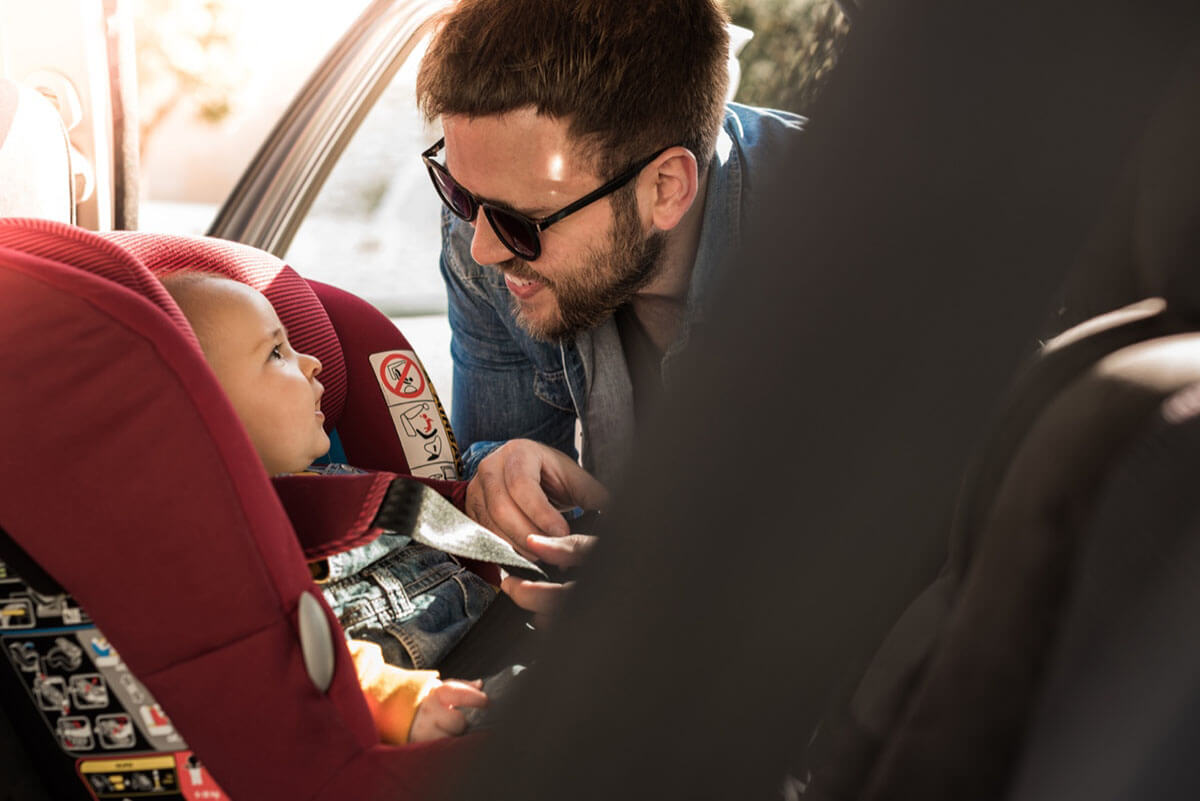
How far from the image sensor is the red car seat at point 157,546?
33.3 inches

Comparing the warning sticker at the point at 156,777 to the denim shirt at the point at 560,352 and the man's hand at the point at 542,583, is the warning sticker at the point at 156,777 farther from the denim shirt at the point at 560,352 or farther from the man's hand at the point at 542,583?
the denim shirt at the point at 560,352

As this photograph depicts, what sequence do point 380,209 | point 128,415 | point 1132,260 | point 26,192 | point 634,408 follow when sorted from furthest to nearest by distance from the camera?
point 380,209 < point 634,408 < point 26,192 < point 128,415 < point 1132,260

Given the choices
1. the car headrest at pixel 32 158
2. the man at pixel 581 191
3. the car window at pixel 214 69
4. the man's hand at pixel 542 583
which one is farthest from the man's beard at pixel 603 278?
the car window at pixel 214 69

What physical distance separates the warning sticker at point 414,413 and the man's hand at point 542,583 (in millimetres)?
232

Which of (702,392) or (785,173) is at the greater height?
(785,173)

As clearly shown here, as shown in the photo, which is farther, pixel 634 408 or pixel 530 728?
pixel 634 408

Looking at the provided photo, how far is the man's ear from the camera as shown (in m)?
1.64

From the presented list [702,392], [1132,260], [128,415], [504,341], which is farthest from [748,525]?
[504,341]

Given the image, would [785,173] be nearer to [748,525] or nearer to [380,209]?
[748,525]

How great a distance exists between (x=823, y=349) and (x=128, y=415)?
646 millimetres

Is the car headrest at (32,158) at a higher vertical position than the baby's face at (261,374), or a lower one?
higher

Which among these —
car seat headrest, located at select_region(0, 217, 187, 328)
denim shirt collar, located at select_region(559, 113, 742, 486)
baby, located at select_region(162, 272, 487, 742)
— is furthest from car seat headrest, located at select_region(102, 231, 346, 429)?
denim shirt collar, located at select_region(559, 113, 742, 486)

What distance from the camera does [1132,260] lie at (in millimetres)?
742

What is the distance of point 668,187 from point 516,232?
28 cm
